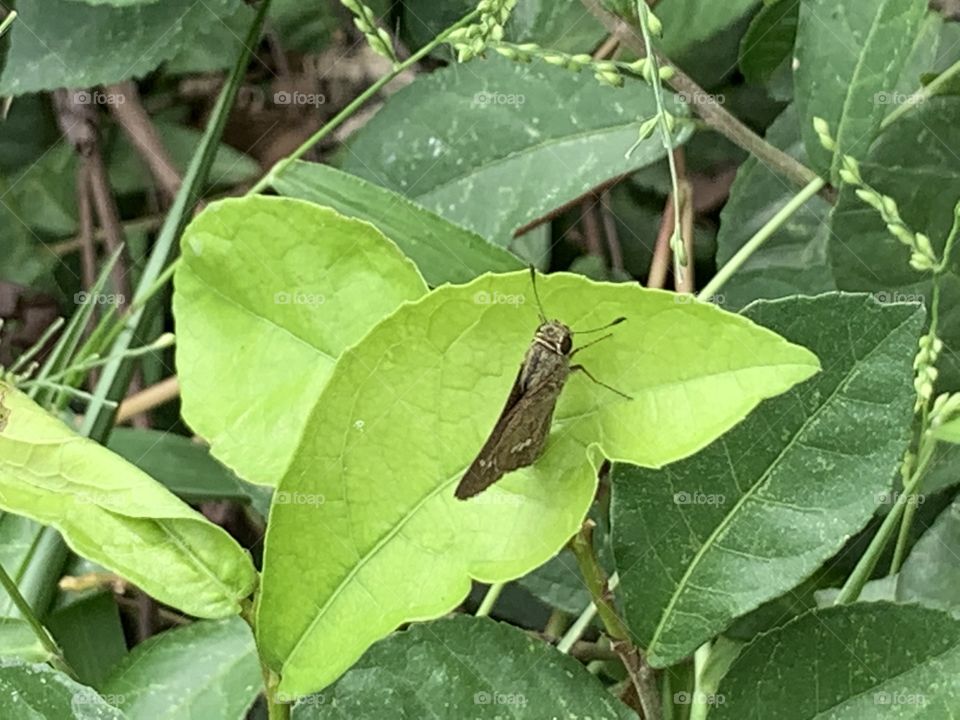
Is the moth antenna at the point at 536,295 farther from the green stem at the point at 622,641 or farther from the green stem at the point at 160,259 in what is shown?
the green stem at the point at 160,259

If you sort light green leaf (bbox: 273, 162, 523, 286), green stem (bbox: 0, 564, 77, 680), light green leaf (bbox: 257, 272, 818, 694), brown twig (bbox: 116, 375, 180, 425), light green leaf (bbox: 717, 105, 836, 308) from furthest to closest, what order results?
1. brown twig (bbox: 116, 375, 180, 425)
2. light green leaf (bbox: 717, 105, 836, 308)
3. light green leaf (bbox: 273, 162, 523, 286)
4. green stem (bbox: 0, 564, 77, 680)
5. light green leaf (bbox: 257, 272, 818, 694)

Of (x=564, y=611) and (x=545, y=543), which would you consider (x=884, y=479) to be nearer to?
(x=545, y=543)

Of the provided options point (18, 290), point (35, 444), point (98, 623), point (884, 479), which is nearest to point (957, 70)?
point (884, 479)

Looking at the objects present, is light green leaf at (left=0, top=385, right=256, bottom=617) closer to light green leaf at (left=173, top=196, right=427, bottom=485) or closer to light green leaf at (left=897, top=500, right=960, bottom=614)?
light green leaf at (left=173, top=196, right=427, bottom=485)

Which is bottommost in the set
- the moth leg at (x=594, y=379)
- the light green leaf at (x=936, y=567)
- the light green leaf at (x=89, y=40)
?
the light green leaf at (x=936, y=567)

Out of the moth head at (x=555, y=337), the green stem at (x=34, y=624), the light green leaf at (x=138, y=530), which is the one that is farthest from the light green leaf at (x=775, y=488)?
the green stem at (x=34, y=624)

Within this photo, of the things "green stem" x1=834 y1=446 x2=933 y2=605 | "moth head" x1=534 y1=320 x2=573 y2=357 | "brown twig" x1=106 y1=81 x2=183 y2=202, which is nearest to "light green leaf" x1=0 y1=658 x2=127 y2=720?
"moth head" x1=534 y1=320 x2=573 y2=357
